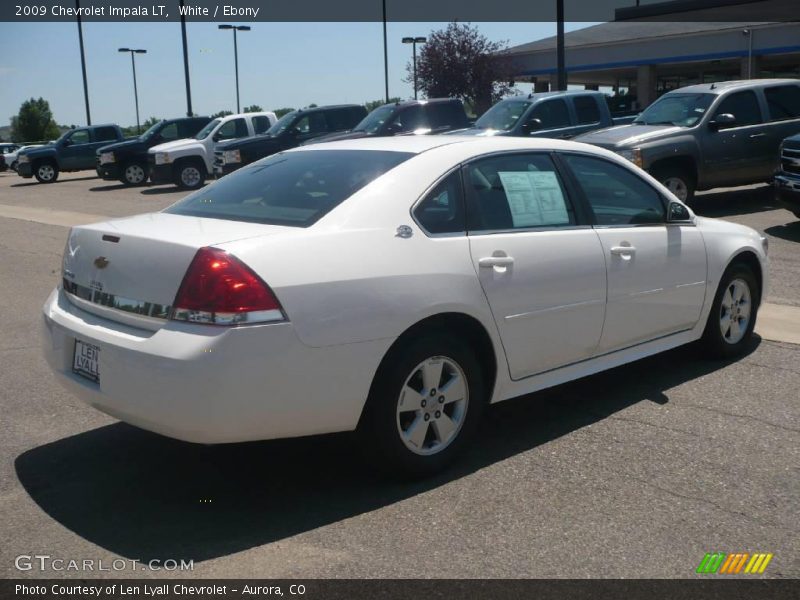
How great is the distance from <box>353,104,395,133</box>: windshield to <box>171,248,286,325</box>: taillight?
16.7 m

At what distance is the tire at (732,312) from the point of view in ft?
20.0

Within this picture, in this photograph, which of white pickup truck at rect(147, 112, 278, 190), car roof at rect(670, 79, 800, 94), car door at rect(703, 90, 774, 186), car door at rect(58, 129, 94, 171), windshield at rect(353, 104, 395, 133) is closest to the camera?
car door at rect(703, 90, 774, 186)

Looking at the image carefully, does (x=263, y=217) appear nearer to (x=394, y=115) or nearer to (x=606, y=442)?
(x=606, y=442)

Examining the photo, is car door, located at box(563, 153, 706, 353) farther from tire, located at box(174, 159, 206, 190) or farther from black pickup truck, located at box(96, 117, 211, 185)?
black pickup truck, located at box(96, 117, 211, 185)

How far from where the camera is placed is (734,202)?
1542 centimetres

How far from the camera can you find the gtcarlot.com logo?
11.6 feet

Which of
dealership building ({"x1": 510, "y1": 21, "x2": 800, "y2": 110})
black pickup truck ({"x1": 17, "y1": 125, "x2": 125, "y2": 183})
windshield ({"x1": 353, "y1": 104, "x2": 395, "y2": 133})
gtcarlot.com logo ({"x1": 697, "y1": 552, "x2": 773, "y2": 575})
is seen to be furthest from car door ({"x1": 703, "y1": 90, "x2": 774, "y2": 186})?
black pickup truck ({"x1": 17, "y1": 125, "x2": 125, "y2": 183})

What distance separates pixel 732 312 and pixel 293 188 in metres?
3.28

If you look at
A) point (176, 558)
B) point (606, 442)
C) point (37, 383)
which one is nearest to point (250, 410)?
point (176, 558)

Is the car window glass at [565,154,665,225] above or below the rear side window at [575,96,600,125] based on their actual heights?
below

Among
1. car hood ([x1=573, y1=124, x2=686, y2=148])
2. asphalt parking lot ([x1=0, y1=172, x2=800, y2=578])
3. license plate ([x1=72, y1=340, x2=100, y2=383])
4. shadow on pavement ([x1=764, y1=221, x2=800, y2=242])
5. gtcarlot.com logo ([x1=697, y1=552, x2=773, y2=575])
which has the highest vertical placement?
car hood ([x1=573, y1=124, x2=686, y2=148])

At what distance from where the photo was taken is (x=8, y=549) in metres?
3.72

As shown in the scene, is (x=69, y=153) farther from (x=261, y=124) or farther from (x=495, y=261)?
(x=495, y=261)

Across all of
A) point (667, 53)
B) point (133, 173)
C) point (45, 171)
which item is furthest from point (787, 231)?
point (667, 53)
